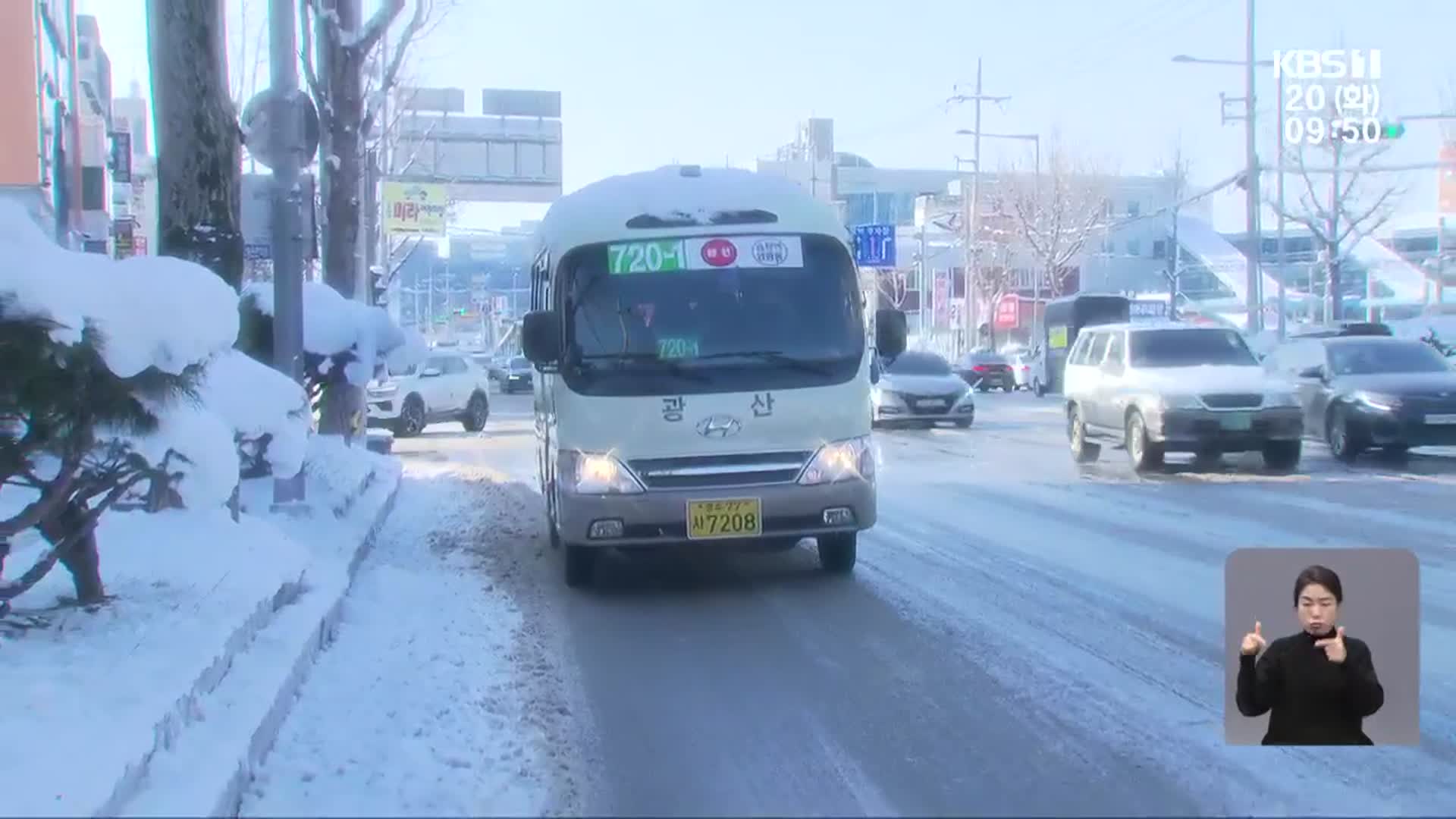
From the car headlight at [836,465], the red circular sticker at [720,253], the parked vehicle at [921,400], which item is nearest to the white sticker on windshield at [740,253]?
the red circular sticker at [720,253]

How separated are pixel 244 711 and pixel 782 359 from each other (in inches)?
177

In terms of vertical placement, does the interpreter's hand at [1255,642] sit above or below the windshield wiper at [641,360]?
below

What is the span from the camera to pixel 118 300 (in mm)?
6551

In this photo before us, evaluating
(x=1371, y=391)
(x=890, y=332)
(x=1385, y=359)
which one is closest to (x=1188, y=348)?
(x=1371, y=391)

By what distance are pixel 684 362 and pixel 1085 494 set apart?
7.08 m

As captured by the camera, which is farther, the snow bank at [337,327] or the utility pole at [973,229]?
the utility pole at [973,229]

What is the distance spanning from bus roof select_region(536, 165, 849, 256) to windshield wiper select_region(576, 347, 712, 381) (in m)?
0.82

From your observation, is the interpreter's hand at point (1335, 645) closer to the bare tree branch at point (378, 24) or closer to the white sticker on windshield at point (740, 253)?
the white sticker on windshield at point (740, 253)

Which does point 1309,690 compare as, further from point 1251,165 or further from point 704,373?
point 1251,165

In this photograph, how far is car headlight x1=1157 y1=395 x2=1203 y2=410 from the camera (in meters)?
16.5

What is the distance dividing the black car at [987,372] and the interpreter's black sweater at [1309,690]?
45.3m

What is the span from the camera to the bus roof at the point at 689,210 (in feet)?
31.8

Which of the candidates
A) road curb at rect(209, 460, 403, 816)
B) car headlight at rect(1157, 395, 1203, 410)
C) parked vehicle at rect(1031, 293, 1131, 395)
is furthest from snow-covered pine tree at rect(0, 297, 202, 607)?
parked vehicle at rect(1031, 293, 1131, 395)

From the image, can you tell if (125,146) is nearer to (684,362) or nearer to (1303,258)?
(684,362)
